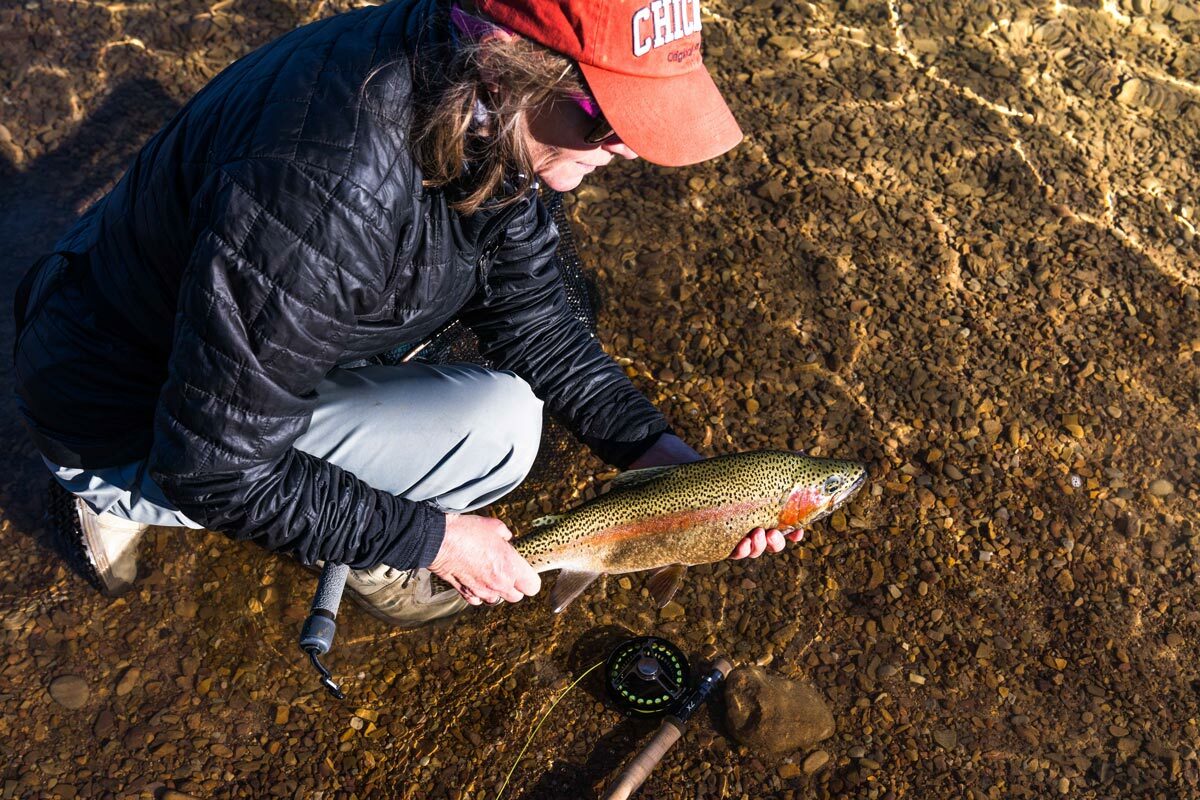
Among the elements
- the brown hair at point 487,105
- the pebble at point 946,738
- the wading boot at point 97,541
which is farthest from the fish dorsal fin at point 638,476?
the wading boot at point 97,541

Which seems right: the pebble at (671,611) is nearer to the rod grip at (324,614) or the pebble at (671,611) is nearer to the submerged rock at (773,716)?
the submerged rock at (773,716)

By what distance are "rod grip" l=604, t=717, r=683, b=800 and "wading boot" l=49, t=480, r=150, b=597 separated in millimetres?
2119

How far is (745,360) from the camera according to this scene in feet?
16.5

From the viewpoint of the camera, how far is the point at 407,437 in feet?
11.7

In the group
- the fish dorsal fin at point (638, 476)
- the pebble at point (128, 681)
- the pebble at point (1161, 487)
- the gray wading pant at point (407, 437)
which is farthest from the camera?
the pebble at point (1161, 487)

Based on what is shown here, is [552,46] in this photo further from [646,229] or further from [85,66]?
[85,66]

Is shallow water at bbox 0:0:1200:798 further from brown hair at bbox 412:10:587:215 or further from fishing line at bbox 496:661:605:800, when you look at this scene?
brown hair at bbox 412:10:587:215

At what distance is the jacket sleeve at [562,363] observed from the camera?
3.78m

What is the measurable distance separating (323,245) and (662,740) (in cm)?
224

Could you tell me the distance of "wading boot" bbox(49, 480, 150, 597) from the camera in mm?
3945


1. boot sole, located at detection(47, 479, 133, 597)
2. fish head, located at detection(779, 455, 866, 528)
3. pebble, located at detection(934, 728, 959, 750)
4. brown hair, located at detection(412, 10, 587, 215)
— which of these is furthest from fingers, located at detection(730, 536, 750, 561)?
boot sole, located at detection(47, 479, 133, 597)

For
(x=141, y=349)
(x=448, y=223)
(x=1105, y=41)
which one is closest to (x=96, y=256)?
(x=141, y=349)

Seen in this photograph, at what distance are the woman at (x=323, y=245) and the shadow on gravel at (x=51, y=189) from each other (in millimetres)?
1429

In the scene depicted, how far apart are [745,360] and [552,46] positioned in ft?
9.46
